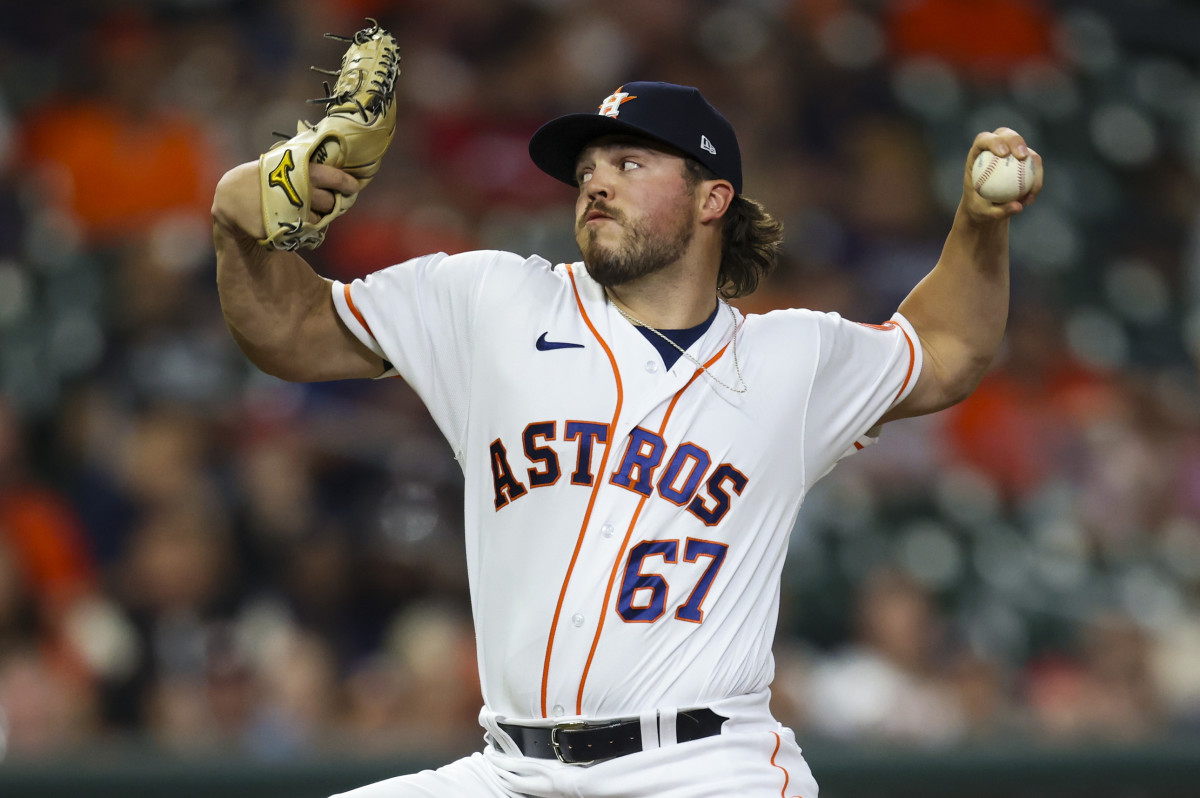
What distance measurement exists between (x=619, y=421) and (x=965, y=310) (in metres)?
0.84

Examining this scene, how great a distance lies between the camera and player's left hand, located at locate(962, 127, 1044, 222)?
9.03 feet

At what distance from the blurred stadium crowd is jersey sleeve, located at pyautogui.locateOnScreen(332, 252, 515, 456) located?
1802 millimetres

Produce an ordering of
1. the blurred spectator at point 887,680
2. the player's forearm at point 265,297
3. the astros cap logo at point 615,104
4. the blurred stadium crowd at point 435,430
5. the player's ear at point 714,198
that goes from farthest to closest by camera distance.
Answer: the blurred spectator at point 887,680 → the blurred stadium crowd at point 435,430 → the player's ear at point 714,198 → the astros cap logo at point 615,104 → the player's forearm at point 265,297

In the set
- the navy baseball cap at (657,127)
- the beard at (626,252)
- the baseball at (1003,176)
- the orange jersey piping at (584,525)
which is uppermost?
the navy baseball cap at (657,127)

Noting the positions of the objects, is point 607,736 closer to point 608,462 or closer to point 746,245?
point 608,462

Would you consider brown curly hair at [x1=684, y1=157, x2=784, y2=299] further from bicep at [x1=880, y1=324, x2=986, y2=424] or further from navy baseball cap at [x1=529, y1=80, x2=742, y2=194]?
bicep at [x1=880, y1=324, x2=986, y2=424]

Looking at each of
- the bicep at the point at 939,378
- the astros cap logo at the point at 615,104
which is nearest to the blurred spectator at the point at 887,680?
the bicep at the point at 939,378

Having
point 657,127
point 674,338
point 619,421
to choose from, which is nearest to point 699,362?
point 674,338

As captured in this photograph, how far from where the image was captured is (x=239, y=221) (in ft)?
8.26

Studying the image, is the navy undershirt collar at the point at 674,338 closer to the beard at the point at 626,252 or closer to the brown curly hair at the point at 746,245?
the beard at the point at 626,252

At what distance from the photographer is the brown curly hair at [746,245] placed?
2996mm

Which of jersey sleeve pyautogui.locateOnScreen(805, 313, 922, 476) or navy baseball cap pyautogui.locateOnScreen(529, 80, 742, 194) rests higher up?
navy baseball cap pyautogui.locateOnScreen(529, 80, 742, 194)

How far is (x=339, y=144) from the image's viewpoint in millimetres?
2535

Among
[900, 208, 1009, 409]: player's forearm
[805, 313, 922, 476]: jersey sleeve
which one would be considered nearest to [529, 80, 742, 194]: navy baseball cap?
[805, 313, 922, 476]: jersey sleeve
